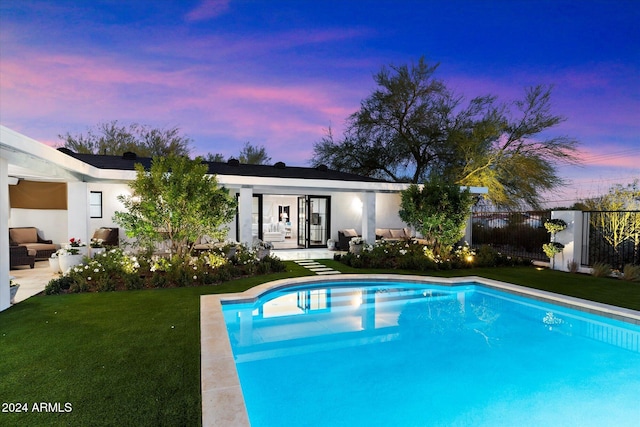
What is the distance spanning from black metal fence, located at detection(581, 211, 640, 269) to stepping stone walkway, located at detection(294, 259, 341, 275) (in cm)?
848

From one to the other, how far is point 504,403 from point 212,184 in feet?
26.2

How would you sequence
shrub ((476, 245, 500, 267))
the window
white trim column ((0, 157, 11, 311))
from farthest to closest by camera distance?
the window, shrub ((476, 245, 500, 267)), white trim column ((0, 157, 11, 311))

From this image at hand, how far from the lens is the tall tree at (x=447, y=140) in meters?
20.5

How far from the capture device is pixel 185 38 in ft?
44.1

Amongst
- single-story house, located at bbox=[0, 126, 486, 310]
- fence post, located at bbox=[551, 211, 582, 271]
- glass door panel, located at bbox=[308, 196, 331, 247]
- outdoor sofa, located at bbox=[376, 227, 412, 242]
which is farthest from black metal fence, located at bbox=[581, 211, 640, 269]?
glass door panel, located at bbox=[308, 196, 331, 247]

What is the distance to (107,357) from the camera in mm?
4512

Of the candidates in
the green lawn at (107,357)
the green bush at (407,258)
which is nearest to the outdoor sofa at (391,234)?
the green bush at (407,258)

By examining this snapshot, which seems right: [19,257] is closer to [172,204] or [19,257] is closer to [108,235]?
[108,235]

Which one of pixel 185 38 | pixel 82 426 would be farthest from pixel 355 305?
pixel 185 38

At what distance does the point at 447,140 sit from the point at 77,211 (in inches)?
827

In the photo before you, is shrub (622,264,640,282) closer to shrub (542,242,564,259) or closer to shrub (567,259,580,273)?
shrub (567,259,580,273)

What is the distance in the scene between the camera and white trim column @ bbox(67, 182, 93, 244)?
1070 centimetres

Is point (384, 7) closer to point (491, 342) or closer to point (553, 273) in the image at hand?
point (553, 273)

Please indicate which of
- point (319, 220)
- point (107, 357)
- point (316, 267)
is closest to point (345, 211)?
point (319, 220)
